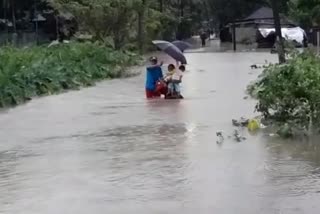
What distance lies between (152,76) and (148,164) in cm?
1115

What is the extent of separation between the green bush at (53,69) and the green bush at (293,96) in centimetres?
735

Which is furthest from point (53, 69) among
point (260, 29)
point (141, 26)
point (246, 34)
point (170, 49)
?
point (246, 34)

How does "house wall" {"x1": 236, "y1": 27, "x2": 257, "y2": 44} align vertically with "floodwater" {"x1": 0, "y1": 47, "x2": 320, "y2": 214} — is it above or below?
above

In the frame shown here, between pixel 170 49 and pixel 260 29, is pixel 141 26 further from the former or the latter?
pixel 260 29

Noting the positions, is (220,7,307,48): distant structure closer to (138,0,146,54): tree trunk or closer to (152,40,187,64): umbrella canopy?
(138,0,146,54): tree trunk

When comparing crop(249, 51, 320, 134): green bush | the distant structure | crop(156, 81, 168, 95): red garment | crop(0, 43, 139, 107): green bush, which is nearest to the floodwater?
crop(249, 51, 320, 134): green bush

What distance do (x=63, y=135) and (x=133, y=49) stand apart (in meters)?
27.7

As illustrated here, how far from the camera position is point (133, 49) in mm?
41875

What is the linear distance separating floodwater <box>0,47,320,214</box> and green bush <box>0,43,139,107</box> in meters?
2.21

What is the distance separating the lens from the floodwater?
860 centimetres

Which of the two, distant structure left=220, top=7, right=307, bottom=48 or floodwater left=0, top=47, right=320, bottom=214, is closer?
floodwater left=0, top=47, right=320, bottom=214

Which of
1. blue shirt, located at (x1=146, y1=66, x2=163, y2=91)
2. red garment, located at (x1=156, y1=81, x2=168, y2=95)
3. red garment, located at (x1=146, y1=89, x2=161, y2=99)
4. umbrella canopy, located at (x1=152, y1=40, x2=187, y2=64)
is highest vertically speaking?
umbrella canopy, located at (x1=152, y1=40, x2=187, y2=64)

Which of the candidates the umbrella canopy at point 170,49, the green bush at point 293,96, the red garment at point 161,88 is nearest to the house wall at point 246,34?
the umbrella canopy at point 170,49

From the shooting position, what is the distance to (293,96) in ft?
44.4
